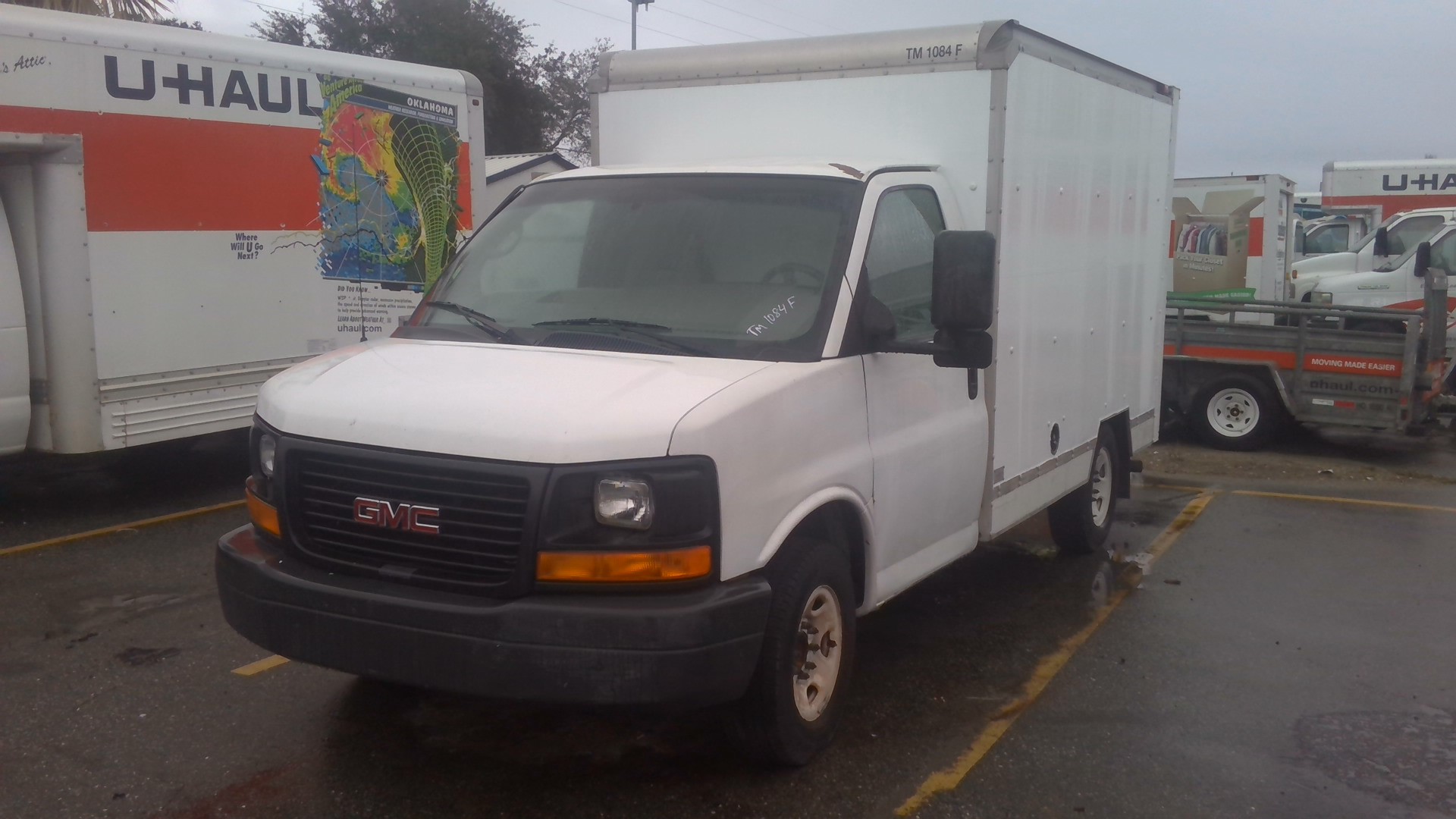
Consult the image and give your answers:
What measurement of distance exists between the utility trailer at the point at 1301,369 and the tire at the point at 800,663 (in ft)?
28.3

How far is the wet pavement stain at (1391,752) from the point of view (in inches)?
175

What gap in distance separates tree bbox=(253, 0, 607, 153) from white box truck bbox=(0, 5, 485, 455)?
26588 millimetres

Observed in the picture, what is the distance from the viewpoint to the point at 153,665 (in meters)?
5.39

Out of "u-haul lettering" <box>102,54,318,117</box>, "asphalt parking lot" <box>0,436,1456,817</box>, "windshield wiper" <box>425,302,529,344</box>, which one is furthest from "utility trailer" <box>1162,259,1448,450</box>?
"windshield wiper" <box>425,302,529,344</box>

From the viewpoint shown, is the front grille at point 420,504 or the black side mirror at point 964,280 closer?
the front grille at point 420,504

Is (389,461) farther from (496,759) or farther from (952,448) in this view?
(952,448)

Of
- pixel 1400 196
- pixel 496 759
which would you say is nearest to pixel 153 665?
pixel 496 759

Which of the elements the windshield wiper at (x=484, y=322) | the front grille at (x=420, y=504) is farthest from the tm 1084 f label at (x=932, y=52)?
the front grille at (x=420, y=504)

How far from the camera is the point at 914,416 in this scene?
493cm

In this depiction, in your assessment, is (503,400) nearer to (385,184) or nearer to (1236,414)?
(385,184)

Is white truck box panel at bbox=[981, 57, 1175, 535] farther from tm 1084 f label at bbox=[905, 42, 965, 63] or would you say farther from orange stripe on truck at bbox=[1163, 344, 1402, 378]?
orange stripe on truck at bbox=[1163, 344, 1402, 378]

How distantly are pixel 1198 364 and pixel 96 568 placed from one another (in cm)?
995

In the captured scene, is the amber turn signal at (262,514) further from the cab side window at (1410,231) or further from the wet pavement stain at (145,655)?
the cab side window at (1410,231)

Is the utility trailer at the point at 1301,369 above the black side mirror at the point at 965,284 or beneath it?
beneath
